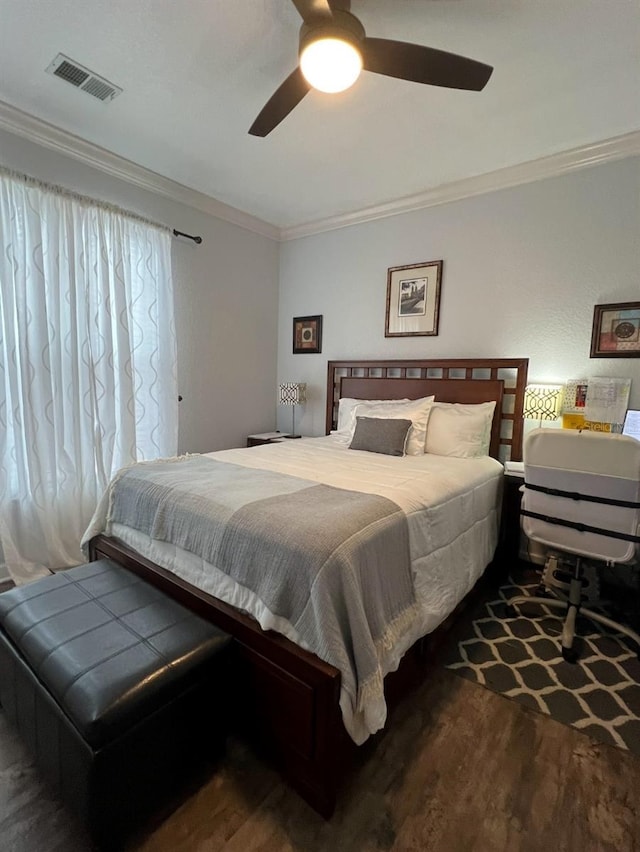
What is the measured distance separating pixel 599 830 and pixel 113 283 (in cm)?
357

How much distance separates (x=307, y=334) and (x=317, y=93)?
214cm

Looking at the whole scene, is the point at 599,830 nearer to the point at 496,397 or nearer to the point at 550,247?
the point at 496,397

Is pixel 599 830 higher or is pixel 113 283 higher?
pixel 113 283

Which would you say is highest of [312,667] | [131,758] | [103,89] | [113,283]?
[103,89]

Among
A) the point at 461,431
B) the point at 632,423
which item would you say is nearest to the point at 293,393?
the point at 461,431

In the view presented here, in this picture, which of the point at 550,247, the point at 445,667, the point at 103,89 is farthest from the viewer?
the point at 550,247

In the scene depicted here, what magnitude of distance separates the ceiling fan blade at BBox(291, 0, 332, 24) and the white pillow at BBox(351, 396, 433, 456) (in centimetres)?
210

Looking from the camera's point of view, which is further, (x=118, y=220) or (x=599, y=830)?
(x=118, y=220)

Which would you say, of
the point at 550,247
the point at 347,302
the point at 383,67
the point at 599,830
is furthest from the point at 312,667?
the point at 347,302

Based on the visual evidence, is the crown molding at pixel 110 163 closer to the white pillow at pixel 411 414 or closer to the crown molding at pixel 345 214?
the crown molding at pixel 345 214

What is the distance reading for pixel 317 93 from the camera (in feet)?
6.83

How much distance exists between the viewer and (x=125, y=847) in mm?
1116

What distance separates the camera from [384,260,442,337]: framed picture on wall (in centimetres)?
326

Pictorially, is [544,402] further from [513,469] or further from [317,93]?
[317,93]
